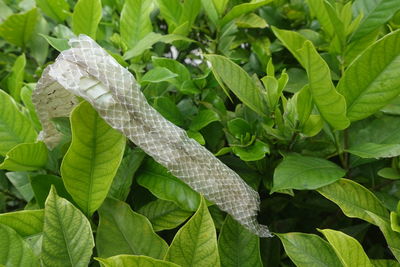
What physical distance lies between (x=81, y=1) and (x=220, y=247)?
68 cm

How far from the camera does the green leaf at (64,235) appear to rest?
0.71m

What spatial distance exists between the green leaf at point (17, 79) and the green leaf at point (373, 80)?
807mm

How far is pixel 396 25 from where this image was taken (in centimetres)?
114

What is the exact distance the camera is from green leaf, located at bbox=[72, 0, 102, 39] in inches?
41.7

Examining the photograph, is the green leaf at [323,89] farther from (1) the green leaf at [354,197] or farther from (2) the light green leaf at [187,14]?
(2) the light green leaf at [187,14]

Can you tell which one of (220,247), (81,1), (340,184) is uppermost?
(81,1)

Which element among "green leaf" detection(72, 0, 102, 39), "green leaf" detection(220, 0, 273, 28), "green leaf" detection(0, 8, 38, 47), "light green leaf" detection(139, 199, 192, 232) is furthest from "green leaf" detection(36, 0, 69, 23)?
"light green leaf" detection(139, 199, 192, 232)

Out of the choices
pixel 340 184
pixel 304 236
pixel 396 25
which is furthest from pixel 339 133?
pixel 396 25

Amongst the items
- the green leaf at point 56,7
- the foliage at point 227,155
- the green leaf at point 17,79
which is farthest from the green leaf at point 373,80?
the green leaf at point 56,7

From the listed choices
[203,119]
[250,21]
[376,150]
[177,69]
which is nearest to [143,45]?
[177,69]

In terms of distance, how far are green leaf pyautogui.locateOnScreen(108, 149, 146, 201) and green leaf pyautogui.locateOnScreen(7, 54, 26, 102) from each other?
437 millimetres

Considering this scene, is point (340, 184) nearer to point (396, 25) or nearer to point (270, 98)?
point (270, 98)

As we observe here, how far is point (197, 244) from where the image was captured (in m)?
0.68

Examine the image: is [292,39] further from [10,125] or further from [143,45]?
[10,125]
